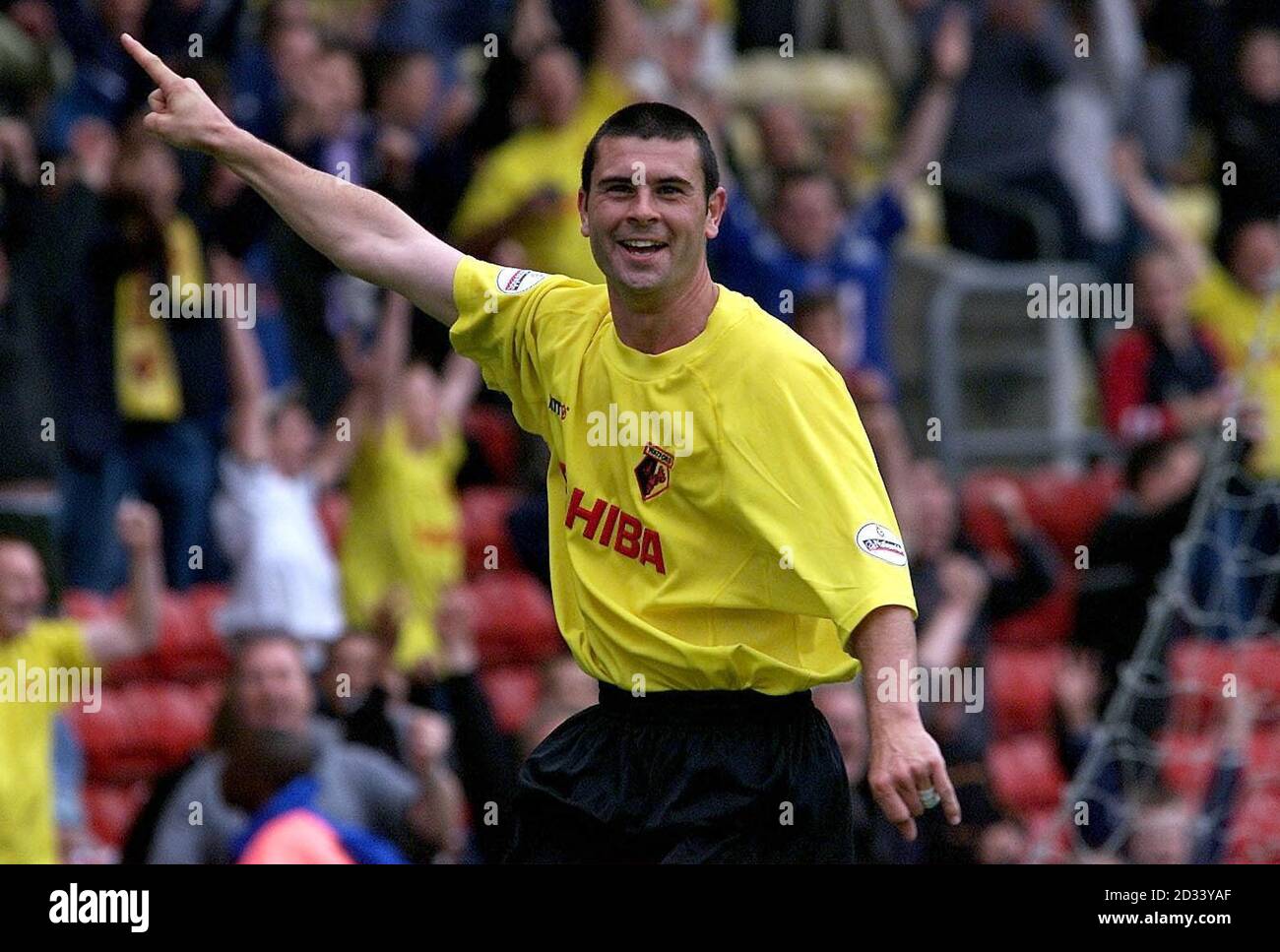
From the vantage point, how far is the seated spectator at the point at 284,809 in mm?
7406

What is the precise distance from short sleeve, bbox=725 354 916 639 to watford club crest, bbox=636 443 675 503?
15cm

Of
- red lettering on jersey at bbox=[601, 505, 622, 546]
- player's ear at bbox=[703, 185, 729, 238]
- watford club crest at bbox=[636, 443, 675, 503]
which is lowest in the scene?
red lettering on jersey at bbox=[601, 505, 622, 546]

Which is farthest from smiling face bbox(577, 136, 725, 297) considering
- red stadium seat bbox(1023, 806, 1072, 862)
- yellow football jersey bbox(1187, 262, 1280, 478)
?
yellow football jersey bbox(1187, 262, 1280, 478)

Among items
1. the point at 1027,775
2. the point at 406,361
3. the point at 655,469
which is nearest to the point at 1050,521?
the point at 1027,775

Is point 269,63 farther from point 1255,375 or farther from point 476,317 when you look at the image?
point 476,317

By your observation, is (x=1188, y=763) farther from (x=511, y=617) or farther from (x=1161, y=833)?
(x=511, y=617)

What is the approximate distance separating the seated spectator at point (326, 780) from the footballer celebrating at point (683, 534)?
9.92ft

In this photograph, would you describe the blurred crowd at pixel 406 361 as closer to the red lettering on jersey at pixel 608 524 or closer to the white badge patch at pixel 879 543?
the red lettering on jersey at pixel 608 524

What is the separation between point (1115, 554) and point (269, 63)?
450 centimetres

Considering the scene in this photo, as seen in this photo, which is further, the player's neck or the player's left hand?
the player's neck

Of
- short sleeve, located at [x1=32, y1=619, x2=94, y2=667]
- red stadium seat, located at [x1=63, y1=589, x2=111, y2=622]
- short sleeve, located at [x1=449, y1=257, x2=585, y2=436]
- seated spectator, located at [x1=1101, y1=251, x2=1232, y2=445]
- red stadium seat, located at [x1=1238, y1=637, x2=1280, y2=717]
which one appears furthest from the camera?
seated spectator, located at [x1=1101, y1=251, x2=1232, y2=445]

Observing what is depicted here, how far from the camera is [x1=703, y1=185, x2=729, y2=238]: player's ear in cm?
575

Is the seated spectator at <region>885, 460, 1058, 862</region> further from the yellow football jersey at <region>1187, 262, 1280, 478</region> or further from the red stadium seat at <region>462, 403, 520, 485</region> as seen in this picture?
the red stadium seat at <region>462, 403, 520, 485</region>
